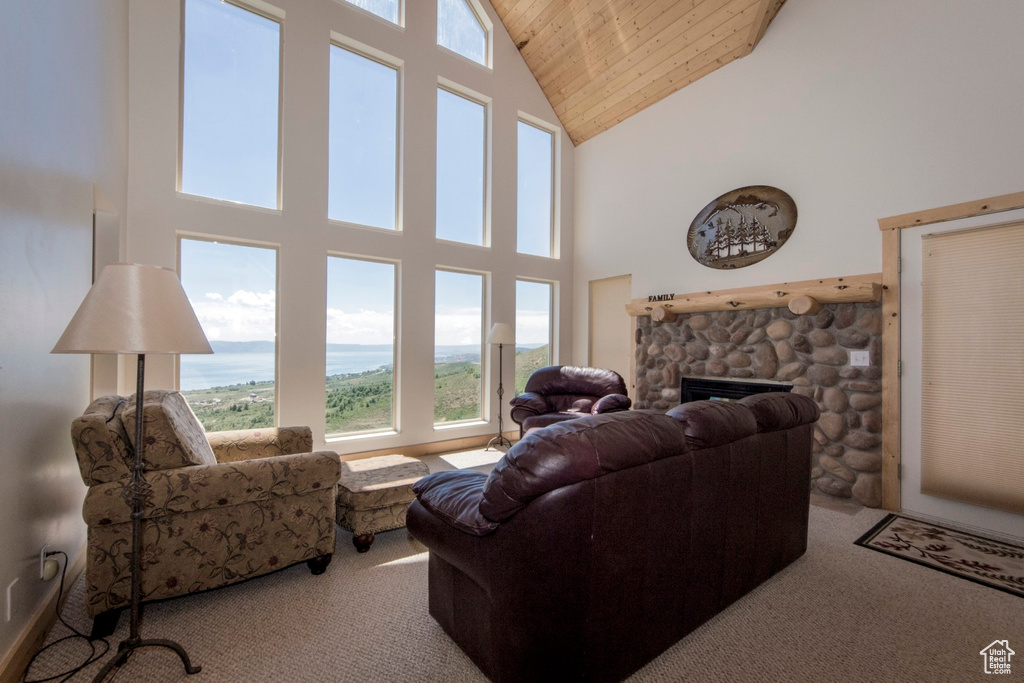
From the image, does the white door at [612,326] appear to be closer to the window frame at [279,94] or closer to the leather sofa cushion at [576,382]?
the leather sofa cushion at [576,382]

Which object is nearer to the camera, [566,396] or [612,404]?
[612,404]

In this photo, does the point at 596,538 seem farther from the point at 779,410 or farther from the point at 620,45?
the point at 620,45

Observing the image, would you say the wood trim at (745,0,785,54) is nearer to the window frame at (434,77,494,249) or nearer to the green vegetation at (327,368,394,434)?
the window frame at (434,77,494,249)

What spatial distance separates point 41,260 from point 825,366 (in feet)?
16.1

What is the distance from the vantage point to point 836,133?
12.1 feet

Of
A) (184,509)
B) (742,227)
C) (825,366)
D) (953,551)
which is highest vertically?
(742,227)

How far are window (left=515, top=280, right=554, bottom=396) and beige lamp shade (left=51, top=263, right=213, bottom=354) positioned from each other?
435 cm

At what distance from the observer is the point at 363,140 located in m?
4.57

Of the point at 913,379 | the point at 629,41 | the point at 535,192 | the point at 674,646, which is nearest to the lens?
the point at 674,646

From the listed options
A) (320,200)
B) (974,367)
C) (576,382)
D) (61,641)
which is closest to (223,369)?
(320,200)

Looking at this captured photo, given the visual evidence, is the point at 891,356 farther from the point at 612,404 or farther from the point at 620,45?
the point at 620,45

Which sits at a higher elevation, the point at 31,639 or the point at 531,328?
the point at 531,328

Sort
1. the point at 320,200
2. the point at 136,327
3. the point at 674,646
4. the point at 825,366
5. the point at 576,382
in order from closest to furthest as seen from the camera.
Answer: the point at 136,327
the point at 674,646
the point at 825,366
the point at 320,200
the point at 576,382

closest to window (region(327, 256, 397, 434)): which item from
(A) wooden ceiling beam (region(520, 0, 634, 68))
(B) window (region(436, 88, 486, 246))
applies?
(B) window (region(436, 88, 486, 246))
